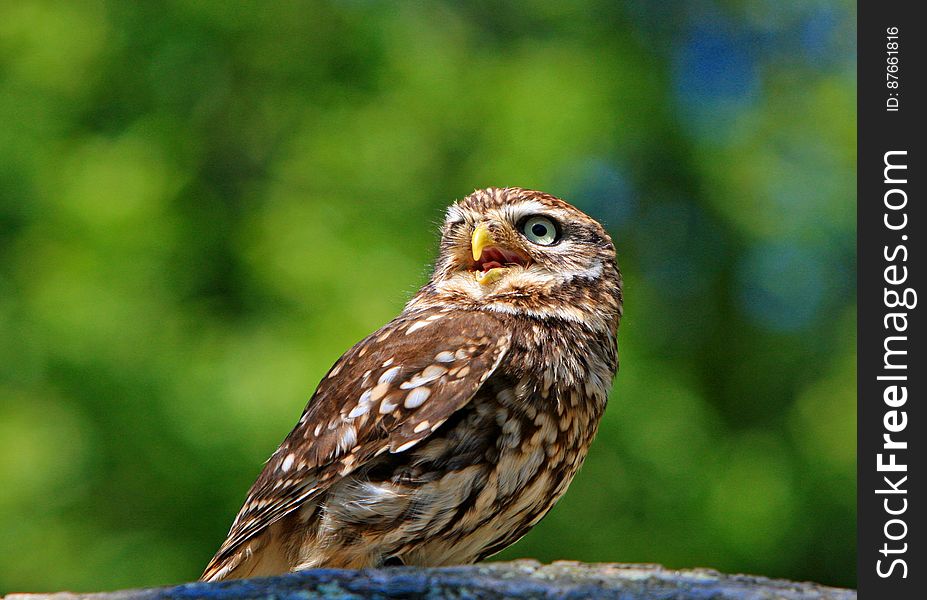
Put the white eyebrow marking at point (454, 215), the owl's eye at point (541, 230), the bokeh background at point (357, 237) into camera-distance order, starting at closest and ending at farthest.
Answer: the owl's eye at point (541, 230), the white eyebrow marking at point (454, 215), the bokeh background at point (357, 237)

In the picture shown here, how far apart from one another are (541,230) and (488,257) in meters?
0.20

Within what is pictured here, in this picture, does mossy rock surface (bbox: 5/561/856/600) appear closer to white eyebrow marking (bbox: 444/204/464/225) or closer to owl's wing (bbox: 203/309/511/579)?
owl's wing (bbox: 203/309/511/579)

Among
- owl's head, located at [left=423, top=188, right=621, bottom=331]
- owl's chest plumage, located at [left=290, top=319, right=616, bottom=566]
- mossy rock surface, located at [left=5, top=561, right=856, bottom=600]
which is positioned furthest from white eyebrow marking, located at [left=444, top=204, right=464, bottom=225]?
mossy rock surface, located at [left=5, top=561, right=856, bottom=600]

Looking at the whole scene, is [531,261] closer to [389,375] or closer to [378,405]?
[389,375]

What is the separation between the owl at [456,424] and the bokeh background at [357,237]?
2350mm

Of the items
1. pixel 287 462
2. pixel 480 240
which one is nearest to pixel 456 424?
pixel 287 462

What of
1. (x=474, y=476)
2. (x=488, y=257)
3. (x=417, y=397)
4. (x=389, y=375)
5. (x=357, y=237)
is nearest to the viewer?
(x=474, y=476)

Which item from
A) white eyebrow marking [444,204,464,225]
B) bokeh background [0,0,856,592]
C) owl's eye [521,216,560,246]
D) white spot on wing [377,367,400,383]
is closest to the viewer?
white spot on wing [377,367,400,383]

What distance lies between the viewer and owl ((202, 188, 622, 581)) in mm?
3125

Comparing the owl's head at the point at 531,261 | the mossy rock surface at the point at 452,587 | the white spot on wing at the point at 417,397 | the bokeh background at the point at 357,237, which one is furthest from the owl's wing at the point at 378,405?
the bokeh background at the point at 357,237

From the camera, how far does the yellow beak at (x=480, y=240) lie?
145 inches

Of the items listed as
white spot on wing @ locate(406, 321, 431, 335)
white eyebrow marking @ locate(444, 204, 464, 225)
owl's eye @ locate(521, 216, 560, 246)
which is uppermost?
white eyebrow marking @ locate(444, 204, 464, 225)

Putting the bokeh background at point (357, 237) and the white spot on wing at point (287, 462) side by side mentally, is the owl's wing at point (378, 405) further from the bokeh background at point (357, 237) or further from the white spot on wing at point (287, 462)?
the bokeh background at point (357, 237)

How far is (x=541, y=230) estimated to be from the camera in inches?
149
